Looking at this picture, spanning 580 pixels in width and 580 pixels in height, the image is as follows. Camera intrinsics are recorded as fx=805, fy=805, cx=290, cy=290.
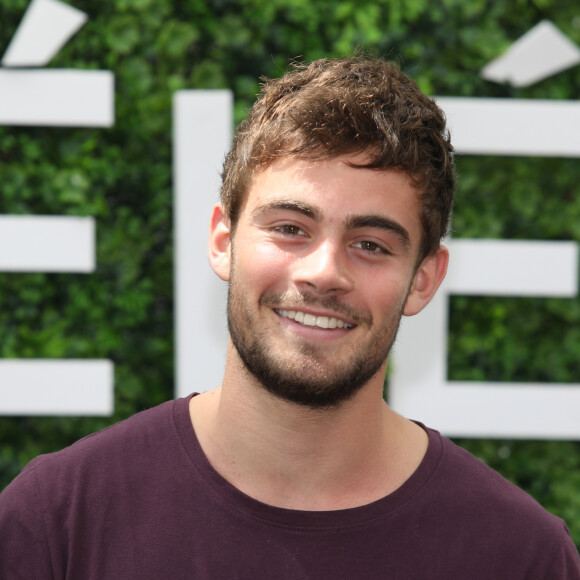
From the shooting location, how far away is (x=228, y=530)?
1342mm

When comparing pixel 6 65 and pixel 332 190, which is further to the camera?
pixel 6 65

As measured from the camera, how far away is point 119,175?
10.1 feet

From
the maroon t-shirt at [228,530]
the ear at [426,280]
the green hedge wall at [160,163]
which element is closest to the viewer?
the maroon t-shirt at [228,530]

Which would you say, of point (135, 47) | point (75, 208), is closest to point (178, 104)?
point (135, 47)

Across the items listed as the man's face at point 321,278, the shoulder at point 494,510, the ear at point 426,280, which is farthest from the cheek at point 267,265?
the shoulder at point 494,510

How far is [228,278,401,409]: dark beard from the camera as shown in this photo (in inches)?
53.9

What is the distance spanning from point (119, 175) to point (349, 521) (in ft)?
6.67

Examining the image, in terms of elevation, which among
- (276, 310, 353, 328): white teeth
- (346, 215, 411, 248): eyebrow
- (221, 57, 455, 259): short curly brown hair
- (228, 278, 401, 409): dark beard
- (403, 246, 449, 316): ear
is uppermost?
(221, 57, 455, 259): short curly brown hair

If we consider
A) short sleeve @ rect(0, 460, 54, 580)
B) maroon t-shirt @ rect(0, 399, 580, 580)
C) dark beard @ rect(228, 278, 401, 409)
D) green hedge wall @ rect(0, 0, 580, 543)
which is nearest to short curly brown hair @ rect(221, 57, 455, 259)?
dark beard @ rect(228, 278, 401, 409)

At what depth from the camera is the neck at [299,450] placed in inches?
56.2

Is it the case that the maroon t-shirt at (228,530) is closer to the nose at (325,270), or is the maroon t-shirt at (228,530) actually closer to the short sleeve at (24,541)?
the short sleeve at (24,541)

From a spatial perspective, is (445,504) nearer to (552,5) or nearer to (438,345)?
(438,345)

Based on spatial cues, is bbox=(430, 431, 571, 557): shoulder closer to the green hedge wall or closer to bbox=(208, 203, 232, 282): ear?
bbox=(208, 203, 232, 282): ear

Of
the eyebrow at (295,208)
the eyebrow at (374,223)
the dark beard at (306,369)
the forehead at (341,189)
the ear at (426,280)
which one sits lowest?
the dark beard at (306,369)
